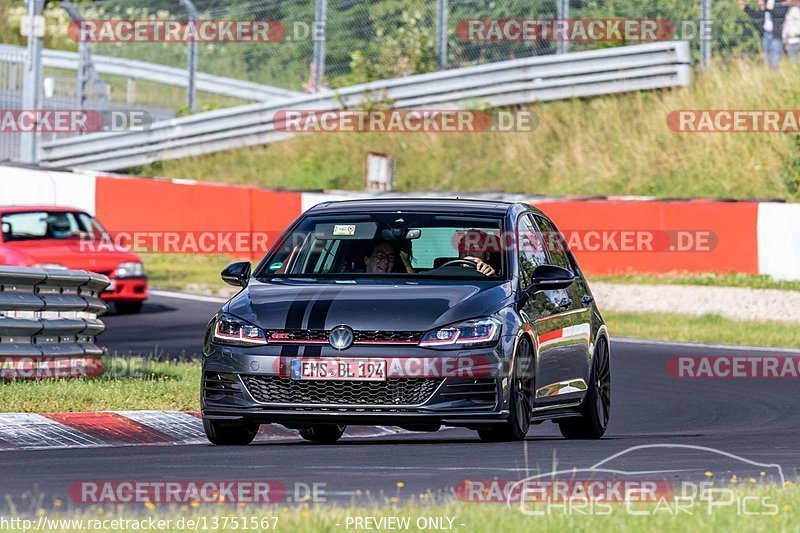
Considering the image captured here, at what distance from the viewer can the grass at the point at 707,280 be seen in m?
22.3

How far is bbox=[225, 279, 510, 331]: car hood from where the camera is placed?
362 inches

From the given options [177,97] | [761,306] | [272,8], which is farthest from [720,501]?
[177,97]

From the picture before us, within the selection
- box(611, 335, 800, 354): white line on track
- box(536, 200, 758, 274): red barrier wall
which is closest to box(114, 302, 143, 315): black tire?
box(611, 335, 800, 354): white line on track

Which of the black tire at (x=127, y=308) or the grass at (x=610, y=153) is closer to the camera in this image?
the black tire at (x=127, y=308)

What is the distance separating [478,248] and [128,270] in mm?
11539

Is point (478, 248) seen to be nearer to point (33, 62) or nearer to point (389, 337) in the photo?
point (389, 337)

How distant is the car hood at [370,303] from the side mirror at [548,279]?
0.78ft

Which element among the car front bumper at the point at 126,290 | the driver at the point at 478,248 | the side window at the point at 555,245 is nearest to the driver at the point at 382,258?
the driver at the point at 478,248

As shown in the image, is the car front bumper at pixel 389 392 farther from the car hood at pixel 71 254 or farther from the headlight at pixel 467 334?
the car hood at pixel 71 254

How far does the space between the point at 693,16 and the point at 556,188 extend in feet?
11.9

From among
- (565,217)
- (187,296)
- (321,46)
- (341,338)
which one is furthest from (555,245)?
(321,46)

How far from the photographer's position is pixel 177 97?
38.5 metres

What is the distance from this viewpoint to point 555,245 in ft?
37.4

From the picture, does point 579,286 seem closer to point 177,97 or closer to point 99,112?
point 99,112
